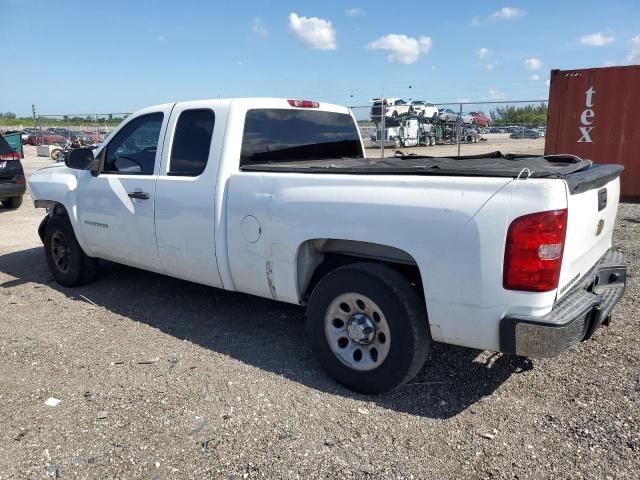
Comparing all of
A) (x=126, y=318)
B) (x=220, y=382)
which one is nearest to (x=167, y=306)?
A: (x=126, y=318)

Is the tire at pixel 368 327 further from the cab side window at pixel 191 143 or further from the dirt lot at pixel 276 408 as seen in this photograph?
the cab side window at pixel 191 143

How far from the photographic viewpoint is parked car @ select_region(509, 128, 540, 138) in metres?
24.7

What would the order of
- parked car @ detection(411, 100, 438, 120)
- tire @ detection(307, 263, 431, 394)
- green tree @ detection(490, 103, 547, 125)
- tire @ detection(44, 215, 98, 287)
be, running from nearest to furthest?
1. tire @ detection(307, 263, 431, 394)
2. tire @ detection(44, 215, 98, 287)
3. green tree @ detection(490, 103, 547, 125)
4. parked car @ detection(411, 100, 438, 120)

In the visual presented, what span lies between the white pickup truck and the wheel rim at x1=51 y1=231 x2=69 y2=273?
2.66 ft

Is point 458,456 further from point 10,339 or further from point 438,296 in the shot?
point 10,339

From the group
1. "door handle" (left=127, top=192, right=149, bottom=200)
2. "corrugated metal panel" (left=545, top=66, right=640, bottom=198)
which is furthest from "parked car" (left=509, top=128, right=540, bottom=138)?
"door handle" (left=127, top=192, right=149, bottom=200)

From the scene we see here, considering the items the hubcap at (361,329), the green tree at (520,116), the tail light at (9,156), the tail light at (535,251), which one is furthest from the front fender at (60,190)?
the green tree at (520,116)

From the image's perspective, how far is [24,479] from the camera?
8.59 feet

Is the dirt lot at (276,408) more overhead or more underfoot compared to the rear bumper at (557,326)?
more underfoot

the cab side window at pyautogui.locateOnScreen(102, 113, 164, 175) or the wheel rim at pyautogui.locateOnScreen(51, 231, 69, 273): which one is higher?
the cab side window at pyautogui.locateOnScreen(102, 113, 164, 175)

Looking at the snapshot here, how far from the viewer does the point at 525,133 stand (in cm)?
2552

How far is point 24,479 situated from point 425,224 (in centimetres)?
244

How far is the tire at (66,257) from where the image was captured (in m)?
5.50

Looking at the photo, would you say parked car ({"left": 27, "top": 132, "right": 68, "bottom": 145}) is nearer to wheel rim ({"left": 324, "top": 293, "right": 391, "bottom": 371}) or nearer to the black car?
the black car
